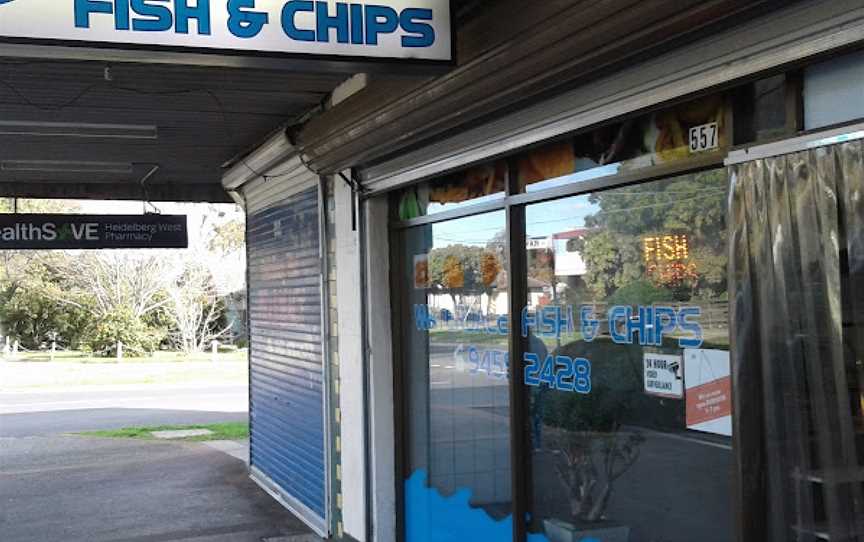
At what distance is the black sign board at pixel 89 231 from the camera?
37.3 feet

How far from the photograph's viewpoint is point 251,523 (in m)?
8.56

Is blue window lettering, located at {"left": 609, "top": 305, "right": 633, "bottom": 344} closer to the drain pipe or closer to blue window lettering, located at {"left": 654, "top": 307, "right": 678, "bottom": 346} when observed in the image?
blue window lettering, located at {"left": 654, "top": 307, "right": 678, "bottom": 346}

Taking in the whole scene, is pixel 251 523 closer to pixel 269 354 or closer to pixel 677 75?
pixel 269 354

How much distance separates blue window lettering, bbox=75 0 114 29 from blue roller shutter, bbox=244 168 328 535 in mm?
4519

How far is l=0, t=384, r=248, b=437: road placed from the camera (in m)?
16.7

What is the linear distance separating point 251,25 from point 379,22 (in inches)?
21.8

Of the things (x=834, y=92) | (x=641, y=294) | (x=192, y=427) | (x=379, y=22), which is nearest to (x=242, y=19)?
(x=379, y=22)

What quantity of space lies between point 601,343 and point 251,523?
5.08 m

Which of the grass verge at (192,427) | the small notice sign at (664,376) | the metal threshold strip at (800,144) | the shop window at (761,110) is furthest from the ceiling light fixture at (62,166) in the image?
the metal threshold strip at (800,144)

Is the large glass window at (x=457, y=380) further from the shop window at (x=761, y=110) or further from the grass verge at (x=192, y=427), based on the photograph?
the grass verge at (x=192, y=427)

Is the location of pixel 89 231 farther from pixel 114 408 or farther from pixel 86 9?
pixel 114 408

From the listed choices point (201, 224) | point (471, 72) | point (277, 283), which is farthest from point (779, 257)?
point (201, 224)

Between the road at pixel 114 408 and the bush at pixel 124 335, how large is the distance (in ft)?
39.3

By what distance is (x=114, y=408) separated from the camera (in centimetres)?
1962
